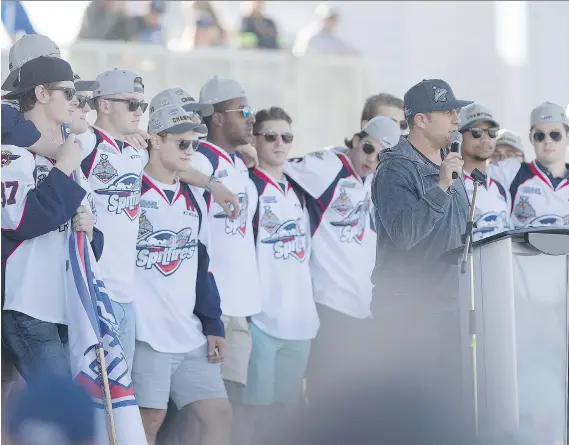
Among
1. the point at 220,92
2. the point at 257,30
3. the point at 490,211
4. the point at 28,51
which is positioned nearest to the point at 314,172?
the point at 220,92

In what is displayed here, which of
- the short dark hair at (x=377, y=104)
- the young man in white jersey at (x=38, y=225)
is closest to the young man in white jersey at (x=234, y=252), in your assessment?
the short dark hair at (x=377, y=104)

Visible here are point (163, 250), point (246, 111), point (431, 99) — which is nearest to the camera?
point (431, 99)

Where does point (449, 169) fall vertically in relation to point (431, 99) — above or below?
below

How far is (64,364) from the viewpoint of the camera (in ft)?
16.3

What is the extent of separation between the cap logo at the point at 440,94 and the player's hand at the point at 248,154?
5.38 feet

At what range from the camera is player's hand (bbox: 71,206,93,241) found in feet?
16.4

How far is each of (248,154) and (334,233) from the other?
0.70 meters

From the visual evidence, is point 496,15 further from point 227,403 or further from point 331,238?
point 227,403

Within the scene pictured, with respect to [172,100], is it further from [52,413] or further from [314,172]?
[52,413]

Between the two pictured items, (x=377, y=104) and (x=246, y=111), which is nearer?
(x=246, y=111)

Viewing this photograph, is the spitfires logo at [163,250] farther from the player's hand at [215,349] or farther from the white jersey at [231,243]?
the white jersey at [231,243]

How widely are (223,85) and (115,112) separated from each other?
1183 mm

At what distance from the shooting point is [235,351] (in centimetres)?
651

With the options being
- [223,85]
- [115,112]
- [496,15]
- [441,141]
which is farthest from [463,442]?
[496,15]
